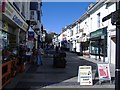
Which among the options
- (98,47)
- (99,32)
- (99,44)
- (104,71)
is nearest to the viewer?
(104,71)

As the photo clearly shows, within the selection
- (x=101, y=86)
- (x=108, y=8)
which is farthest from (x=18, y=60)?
(x=108, y=8)

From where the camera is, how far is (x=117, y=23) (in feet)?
27.3

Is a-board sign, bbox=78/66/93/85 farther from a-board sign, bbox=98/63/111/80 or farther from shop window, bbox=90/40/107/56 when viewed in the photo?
shop window, bbox=90/40/107/56

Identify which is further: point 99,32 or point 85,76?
point 99,32

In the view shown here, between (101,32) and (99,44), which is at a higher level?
(101,32)

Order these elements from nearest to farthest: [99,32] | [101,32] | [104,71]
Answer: [104,71], [101,32], [99,32]

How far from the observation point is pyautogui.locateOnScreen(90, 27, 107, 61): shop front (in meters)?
29.8

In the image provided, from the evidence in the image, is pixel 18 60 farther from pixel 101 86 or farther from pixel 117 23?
pixel 117 23

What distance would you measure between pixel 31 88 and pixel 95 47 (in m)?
23.7

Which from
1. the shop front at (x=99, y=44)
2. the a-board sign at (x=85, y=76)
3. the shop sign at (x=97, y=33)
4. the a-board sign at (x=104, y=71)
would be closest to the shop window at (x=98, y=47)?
the shop front at (x=99, y=44)

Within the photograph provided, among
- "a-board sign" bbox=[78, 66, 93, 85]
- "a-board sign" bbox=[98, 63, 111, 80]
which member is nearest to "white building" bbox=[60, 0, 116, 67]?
"a-board sign" bbox=[98, 63, 111, 80]

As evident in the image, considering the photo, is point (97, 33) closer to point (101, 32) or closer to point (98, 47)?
point (98, 47)

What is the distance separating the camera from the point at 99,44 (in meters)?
32.9

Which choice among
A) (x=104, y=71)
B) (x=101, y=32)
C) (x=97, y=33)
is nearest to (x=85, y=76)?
(x=104, y=71)
